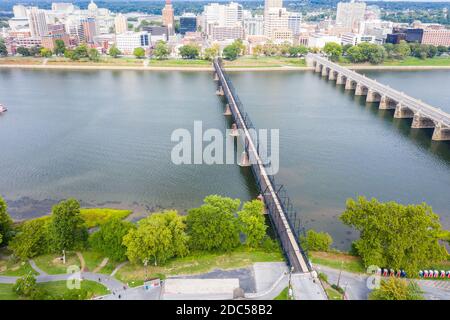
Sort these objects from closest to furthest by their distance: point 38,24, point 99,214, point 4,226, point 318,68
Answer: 1. point 4,226
2. point 99,214
3. point 318,68
4. point 38,24

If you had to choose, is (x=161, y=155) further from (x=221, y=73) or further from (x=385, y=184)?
(x=221, y=73)

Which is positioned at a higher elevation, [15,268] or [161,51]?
[161,51]

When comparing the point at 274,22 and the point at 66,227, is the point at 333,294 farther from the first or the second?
the point at 274,22

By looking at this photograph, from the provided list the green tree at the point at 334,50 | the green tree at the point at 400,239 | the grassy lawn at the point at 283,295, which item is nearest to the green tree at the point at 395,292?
the green tree at the point at 400,239

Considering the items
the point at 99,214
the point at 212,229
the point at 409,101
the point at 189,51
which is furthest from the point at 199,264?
the point at 189,51

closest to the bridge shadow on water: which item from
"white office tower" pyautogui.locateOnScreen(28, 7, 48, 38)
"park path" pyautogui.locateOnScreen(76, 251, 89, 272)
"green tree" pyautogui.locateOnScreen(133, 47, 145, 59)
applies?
"park path" pyautogui.locateOnScreen(76, 251, 89, 272)

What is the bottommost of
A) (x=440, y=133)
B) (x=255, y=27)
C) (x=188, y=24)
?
(x=440, y=133)

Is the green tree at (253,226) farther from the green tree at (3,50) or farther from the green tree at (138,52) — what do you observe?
the green tree at (3,50)

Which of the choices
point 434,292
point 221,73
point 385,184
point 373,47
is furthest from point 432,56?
point 434,292
